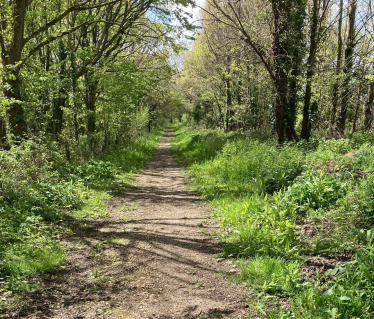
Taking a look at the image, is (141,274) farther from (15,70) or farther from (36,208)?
(15,70)

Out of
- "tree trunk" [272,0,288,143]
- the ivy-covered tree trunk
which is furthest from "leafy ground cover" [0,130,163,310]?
"tree trunk" [272,0,288,143]

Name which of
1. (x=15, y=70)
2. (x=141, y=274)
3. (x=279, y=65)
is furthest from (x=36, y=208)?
(x=279, y=65)

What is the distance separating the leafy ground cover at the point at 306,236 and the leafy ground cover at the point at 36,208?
2.83 meters

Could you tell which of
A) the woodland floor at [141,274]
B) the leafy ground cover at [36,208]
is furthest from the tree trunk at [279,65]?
the leafy ground cover at [36,208]

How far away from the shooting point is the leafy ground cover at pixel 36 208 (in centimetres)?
381

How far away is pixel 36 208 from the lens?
211 inches

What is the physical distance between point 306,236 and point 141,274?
249 centimetres

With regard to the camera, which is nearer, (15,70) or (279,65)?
(15,70)

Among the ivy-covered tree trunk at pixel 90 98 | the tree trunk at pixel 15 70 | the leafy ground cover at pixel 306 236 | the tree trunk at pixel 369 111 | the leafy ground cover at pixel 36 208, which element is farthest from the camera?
the tree trunk at pixel 369 111

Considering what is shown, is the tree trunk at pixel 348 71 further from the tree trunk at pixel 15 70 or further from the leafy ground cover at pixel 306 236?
the tree trunk at pixel 15 70

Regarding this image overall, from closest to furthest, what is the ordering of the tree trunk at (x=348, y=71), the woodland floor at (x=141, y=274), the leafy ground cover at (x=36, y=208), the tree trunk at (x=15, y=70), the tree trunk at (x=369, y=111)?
the woodland floor at (x=141, y=274) → the leafy ground cover at (x=36, y=208) → the tree trunk at (x=15, y=70) → the tree trunk at (x=348, y=71) → the tree trunk at (x=369, y=111)

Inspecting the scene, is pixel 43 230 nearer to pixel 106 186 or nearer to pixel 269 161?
pixel 106 186

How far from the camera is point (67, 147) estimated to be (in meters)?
11.7

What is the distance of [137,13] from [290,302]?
11.6 m
